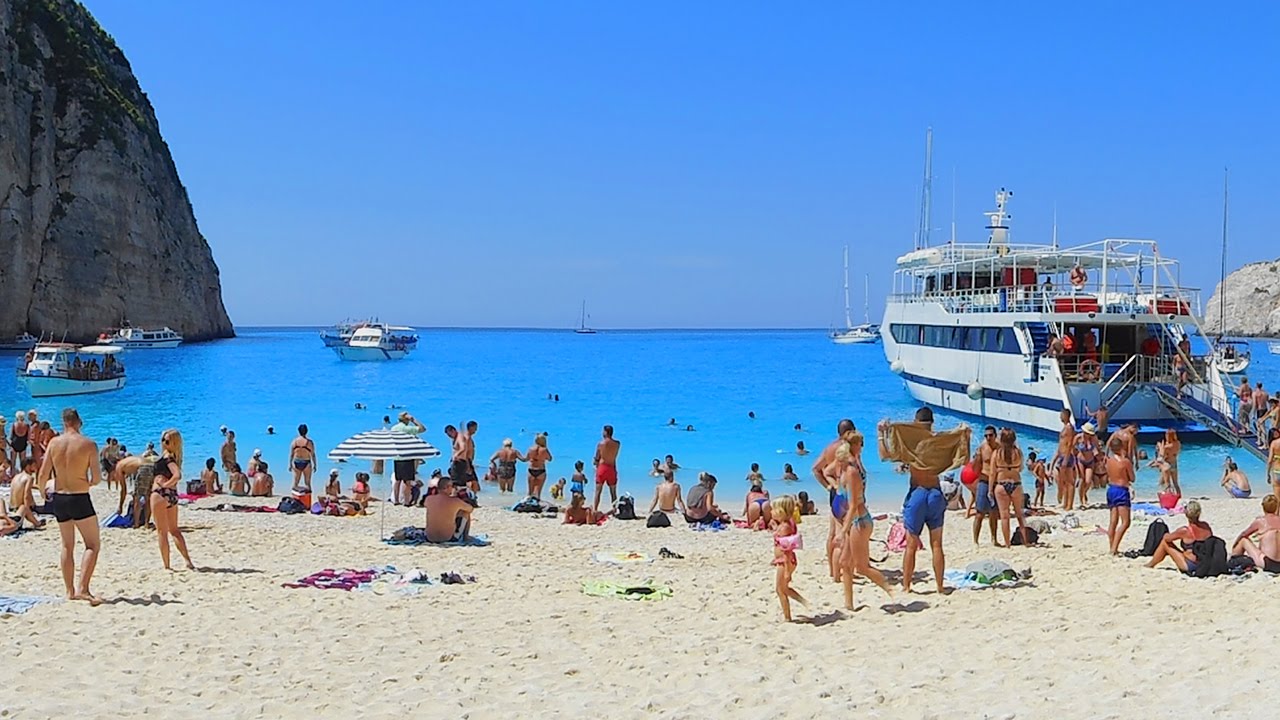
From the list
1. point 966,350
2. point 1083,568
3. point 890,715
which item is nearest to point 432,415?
point 966,350

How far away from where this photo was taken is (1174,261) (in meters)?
26.9

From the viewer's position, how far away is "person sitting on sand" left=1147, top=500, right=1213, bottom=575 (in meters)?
9.40

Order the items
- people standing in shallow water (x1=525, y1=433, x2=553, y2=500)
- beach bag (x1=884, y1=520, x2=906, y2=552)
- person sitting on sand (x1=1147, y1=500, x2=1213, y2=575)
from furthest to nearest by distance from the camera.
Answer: people standing in shallow water (x1=525, y1=433, x2=553, y2=500) → beach bag (x1=884, y1=520, x2=906, y2=552) → person sitting on sand (x1=1147, y1=500, x2=1213, y2=575)

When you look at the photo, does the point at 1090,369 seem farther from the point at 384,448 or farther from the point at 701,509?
the point at 384,448

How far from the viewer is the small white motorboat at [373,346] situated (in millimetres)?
76312

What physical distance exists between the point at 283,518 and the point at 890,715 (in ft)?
35.7

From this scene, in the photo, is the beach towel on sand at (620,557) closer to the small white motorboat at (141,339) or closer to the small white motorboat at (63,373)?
the small white motorboat at (63,373)

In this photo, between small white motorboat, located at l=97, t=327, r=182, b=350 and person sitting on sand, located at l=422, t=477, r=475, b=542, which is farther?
small white motorboat, located at l=97, t=327, r=182, b=350

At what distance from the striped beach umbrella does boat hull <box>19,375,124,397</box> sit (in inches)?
1217

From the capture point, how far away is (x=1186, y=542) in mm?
9609

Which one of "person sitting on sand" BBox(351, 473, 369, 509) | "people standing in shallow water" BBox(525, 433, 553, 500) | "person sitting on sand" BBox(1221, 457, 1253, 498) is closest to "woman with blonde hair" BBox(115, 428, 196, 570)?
"person sitting on sand" BBox(351, 473, 369, 509)

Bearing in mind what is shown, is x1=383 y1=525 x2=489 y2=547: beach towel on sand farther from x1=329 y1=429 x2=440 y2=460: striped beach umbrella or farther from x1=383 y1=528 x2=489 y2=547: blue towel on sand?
x1=329 y1=429 x2=440 y2=460: striped beach umbrella

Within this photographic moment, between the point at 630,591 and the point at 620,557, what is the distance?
218 centimetres

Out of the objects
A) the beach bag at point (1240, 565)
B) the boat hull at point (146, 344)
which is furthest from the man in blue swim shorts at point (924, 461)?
the boat hull at point (146, 344)
